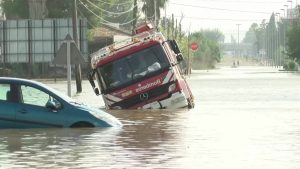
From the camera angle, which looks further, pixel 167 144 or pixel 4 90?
pixel 4 90

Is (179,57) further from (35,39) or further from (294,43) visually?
(294,43)

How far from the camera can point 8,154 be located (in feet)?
46.0

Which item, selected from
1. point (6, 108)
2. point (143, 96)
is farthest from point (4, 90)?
point (143, 96)

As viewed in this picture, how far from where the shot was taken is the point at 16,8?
3652 inches

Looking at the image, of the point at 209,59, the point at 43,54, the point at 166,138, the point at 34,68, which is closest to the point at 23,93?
the point at 166,138

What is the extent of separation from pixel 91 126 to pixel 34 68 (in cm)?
6465

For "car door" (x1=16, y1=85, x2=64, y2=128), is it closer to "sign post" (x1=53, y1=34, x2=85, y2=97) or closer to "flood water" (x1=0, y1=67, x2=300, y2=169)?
"flood water" (x1=0, y1=67, x2=300, y2=169)

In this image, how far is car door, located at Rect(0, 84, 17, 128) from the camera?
18.2 m

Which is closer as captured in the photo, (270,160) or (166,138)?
(270,160)

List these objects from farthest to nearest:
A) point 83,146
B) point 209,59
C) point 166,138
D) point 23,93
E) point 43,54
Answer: point 209,59, point 43,54, point 23,93, point 166,138, point 83,146

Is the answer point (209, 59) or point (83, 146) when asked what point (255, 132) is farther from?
point (209, 59)

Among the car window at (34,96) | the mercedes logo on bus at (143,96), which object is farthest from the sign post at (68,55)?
the car window at (34,96)

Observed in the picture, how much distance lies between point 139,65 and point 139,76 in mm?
377

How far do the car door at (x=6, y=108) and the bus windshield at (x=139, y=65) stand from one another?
9351mm
